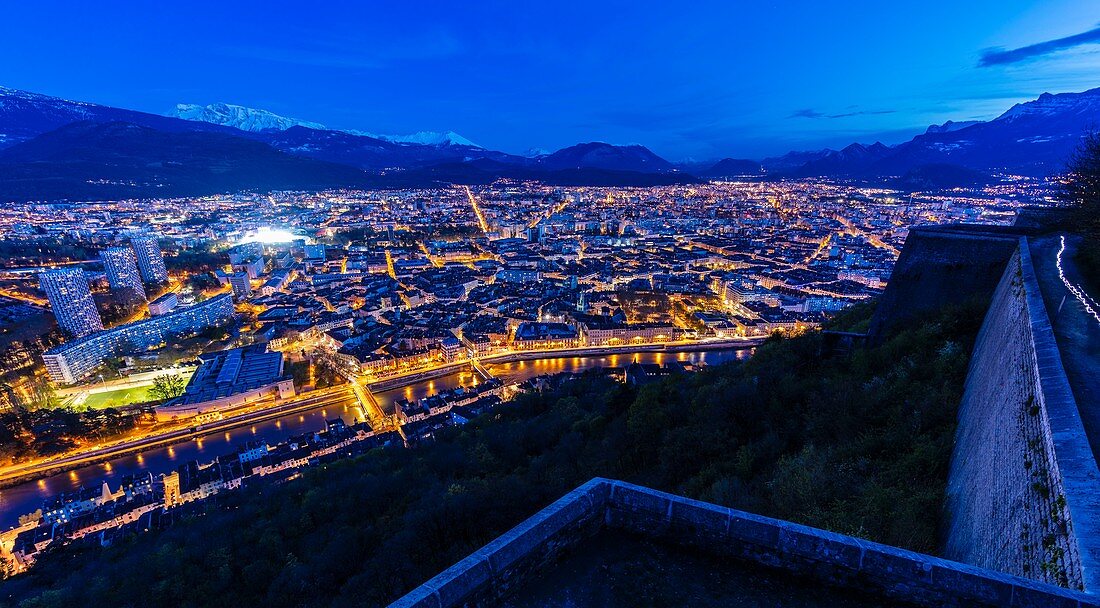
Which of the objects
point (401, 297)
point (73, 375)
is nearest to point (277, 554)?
point (73, 375)

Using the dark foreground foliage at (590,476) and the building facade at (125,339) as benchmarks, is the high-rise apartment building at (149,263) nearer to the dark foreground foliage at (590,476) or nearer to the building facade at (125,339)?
the building facade at (125,339)

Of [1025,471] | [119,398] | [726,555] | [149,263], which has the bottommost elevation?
[119,398]

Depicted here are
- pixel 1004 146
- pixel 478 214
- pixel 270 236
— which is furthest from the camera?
pixel 1004 146

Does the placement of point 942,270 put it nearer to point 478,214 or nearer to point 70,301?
point 70,301

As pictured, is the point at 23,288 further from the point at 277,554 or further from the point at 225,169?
the point at 225,169

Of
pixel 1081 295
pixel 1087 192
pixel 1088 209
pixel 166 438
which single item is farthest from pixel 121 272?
pixel 1087 192

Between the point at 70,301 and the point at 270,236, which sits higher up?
the point at 270,236

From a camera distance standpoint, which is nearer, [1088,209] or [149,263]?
[1088,209]

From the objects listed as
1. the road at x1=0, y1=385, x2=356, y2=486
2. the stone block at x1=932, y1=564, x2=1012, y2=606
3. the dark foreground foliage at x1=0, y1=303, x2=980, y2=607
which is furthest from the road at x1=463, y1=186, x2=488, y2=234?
the stone block at x1=932, y1=564, x2=1012, y2=606
